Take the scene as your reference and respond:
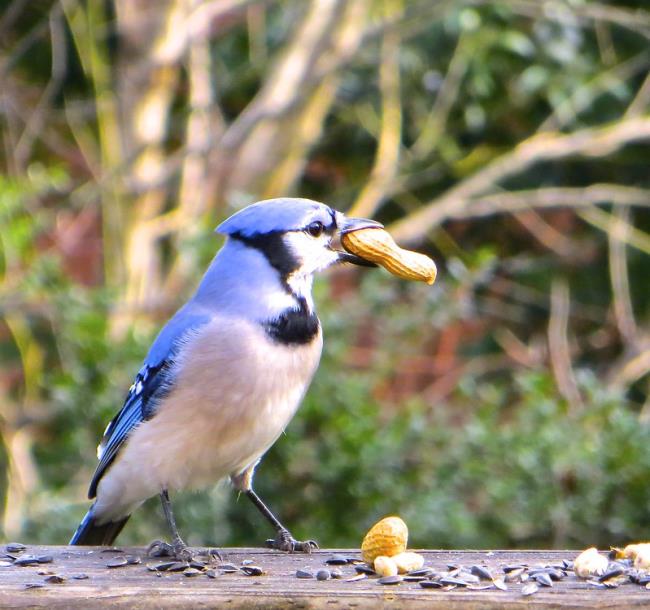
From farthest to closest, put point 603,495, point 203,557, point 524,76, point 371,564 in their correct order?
point 524,76
point 603,495
point 203,557
point 371,564

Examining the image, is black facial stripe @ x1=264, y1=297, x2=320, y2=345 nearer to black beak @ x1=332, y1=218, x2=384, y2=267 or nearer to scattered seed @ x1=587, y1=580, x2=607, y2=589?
black beak @ x1=332, y1=218, x2=384, y2=267

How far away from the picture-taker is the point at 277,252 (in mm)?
2869

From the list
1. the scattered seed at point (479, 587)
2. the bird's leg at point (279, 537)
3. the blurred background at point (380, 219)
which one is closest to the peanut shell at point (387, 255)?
the bird's leg at point (279, 537)

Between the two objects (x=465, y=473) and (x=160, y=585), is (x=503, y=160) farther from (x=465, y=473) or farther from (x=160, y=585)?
(x=160, y=585)

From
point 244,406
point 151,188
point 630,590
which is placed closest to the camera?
point 630,590

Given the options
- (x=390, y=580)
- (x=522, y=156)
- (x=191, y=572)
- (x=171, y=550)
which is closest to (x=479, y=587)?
(x=390, y=580)

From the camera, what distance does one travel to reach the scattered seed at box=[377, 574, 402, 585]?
2.12 m

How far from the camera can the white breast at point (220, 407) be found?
276 centimetres

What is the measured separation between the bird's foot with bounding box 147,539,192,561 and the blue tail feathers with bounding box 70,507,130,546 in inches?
20.6

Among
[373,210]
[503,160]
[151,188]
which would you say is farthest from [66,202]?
[503,160]

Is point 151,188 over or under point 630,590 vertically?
over

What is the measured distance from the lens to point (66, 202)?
5262mm

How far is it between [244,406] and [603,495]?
184 cm

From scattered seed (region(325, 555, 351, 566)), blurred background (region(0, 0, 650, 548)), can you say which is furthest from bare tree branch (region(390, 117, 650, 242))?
scattered seed (region(325, 555, 351, 566))
